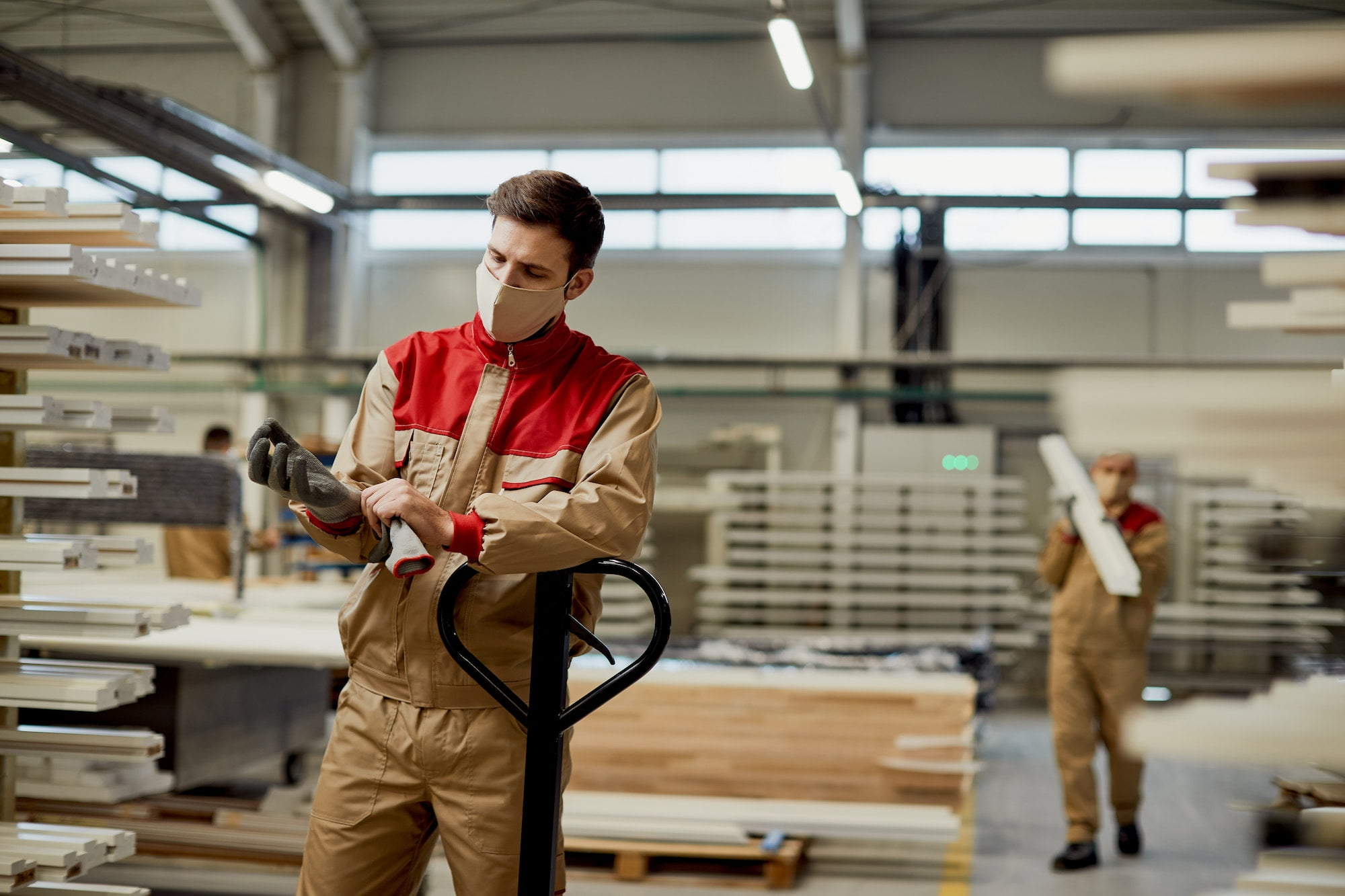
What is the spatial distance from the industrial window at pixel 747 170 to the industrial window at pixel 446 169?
140 cm

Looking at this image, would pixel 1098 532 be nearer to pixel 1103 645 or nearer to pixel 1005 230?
pixel 1103 645

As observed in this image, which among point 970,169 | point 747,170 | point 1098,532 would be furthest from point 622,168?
point 1098,532

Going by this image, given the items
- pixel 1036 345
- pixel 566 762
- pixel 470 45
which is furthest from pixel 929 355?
pixel 566 762

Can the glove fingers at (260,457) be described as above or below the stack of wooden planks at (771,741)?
above

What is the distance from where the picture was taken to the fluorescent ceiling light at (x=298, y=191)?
9.05m

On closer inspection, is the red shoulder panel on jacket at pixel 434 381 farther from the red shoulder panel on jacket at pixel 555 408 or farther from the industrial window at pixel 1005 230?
the industrial window at pixel 1005 230

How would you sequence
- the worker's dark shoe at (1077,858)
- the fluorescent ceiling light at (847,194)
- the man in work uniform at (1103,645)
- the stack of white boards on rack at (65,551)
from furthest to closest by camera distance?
the fluorescent ceiling light at (847,194)
the man in work uniform at (1103,645)
the worker's dark shoe at (1077,858)
the stack of white boards on rack at (65,551)

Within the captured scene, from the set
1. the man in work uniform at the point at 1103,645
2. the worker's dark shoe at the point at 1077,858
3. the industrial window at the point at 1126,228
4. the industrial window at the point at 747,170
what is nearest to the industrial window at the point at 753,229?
the industrial window at the point at 747,170

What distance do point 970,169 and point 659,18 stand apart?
3474 millimetres

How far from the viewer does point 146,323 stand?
1142cm

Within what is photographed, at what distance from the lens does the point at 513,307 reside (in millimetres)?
1908

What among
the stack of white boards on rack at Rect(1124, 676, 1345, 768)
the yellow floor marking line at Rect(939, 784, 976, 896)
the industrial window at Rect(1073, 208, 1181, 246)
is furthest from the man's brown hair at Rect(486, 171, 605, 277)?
the industrial window at Rect(1073, 208, 1181, 246)

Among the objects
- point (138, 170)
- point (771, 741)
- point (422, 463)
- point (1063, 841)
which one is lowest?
point (1063, 841)

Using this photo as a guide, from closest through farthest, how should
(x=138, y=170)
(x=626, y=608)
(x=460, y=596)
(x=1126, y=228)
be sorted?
(x=460, y=596), (x=626, y=608), (x=1126, y=228), (x=138, y=170)
